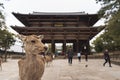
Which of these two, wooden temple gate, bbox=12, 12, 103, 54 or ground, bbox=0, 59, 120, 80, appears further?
wooden temple gate, bbox=12, 12, 103, 54

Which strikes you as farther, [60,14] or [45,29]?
[60,14]

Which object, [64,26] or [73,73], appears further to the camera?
[64,26]

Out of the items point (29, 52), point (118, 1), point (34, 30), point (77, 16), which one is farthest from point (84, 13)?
point (29, 52)

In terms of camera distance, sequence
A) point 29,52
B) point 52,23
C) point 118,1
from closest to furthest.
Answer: point 29,52
point 118,1
point 52,23

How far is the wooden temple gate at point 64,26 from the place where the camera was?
60656 mm

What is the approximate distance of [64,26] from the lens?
209 ft

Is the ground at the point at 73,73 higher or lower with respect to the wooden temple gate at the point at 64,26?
lower

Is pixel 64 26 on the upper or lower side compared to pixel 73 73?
upper

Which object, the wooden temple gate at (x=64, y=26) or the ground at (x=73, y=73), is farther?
the wooden temple gate at (x=64, y=26)

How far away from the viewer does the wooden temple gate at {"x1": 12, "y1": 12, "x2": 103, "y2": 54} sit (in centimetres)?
6066

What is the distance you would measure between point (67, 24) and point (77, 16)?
227 centimetres

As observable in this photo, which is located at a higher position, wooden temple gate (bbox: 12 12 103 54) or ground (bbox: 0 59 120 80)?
wooden temple gate (bbox: 12 12 103 54)

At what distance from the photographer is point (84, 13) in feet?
220

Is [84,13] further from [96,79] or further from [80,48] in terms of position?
[96,79]
